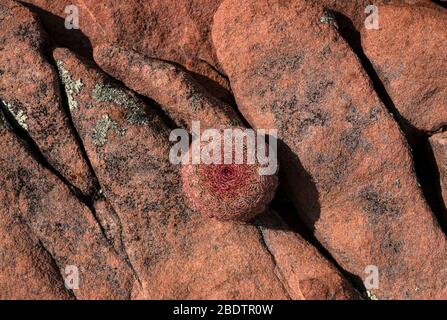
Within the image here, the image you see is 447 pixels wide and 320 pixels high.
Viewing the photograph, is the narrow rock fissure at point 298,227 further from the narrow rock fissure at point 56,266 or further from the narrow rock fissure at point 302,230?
the narrow rock fissure at point 56,266

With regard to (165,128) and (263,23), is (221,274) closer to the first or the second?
(165,128)

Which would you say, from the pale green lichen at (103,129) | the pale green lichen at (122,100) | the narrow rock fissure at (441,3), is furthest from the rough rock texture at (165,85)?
the narrow rock fissure at (441,3)

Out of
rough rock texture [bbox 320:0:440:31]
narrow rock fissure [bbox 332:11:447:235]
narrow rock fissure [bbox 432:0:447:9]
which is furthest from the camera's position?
narrow rock fissure [bbox 432:0:447:9]

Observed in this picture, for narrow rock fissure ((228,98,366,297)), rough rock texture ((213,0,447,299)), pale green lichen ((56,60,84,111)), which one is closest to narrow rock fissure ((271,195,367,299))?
narrow rock fissure ((228,98,366,297))

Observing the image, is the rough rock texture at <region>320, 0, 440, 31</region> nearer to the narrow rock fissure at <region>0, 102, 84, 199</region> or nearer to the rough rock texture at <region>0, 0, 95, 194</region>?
the rough rock texture at <region>0, 0, 95, 194</region>

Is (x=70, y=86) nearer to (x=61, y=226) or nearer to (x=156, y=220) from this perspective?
(x=61, y=226)

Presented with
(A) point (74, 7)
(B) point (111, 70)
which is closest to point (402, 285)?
(B) point (111, 70)
